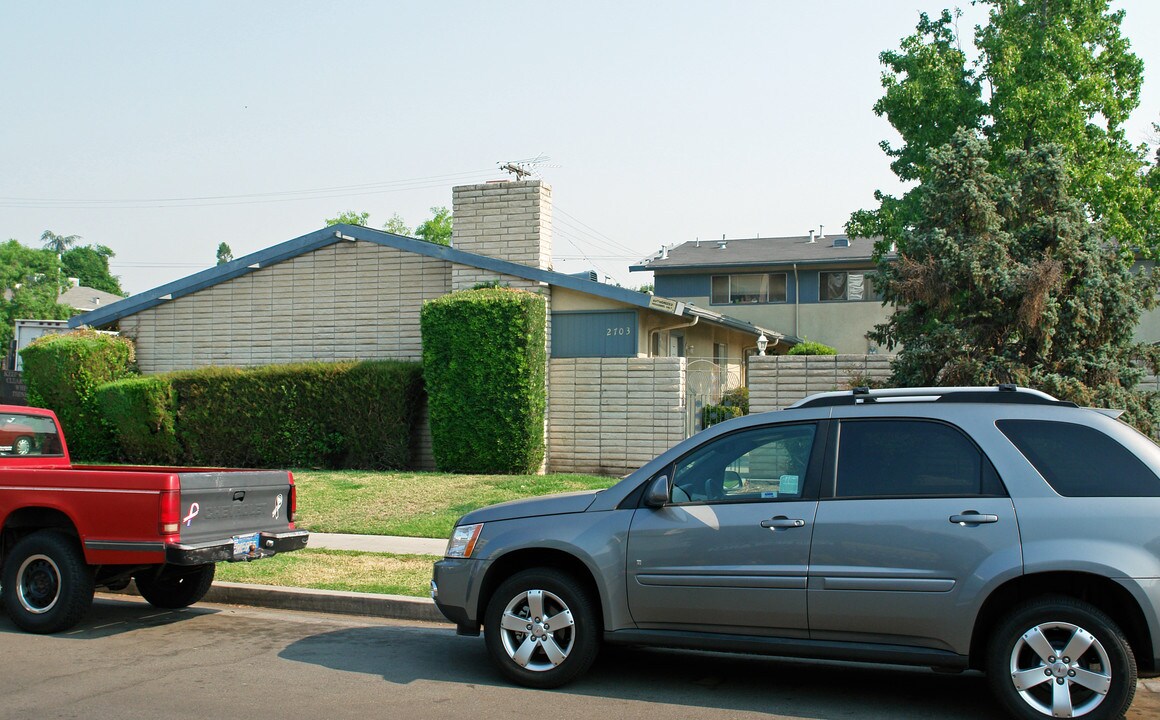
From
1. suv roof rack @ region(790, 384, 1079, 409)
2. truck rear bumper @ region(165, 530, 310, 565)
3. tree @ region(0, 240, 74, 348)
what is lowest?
truck rear bumper @ region(165, 530, 310, 565)

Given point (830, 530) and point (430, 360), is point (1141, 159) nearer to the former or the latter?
point (430, 360)

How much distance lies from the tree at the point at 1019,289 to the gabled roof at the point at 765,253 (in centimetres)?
1996

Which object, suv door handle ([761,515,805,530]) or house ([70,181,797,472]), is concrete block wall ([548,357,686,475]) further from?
suv door handle ([761,515,805,530])

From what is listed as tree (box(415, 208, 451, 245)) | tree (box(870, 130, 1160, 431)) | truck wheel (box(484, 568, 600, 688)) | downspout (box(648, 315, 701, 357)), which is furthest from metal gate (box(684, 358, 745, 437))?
tree (box(415, 208, 451, 245))

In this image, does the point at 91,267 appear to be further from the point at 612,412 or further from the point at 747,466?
the point at 747,466

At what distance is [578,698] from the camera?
645 centimetres

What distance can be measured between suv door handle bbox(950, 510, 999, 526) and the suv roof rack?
0.75 m

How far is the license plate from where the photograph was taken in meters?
8.28

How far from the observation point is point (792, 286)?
1357 inches

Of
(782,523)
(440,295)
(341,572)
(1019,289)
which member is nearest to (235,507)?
(341,572)

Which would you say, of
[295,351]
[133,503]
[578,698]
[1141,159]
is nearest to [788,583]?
[578,698]

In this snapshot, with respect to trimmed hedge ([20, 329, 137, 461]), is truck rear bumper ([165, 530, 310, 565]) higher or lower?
lower

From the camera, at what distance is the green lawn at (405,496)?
13359 mm

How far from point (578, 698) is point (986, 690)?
8.62 ft
